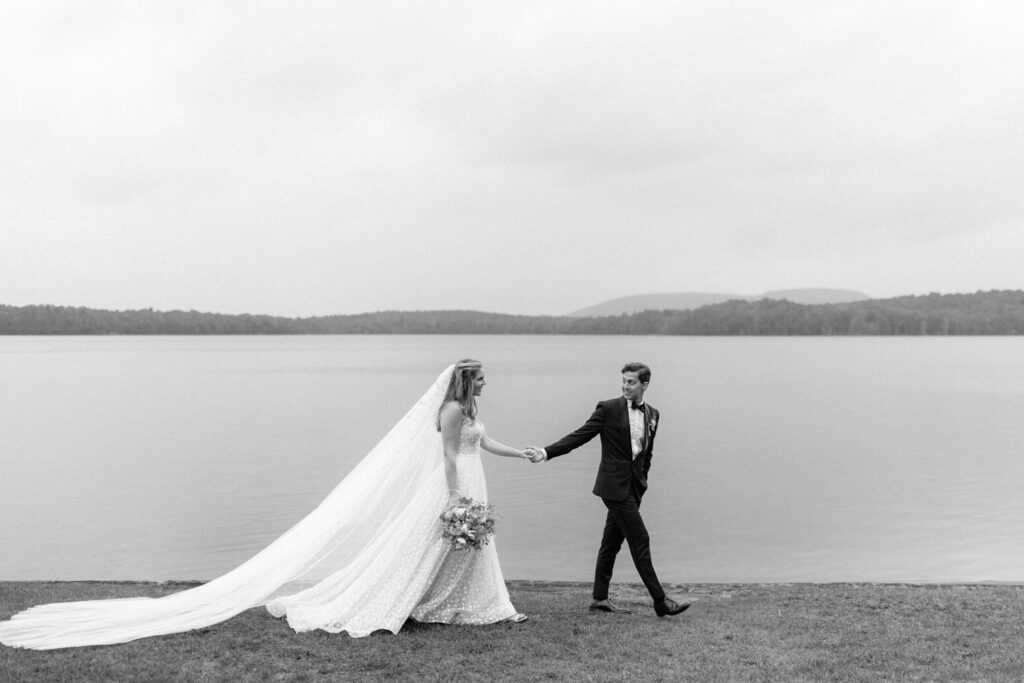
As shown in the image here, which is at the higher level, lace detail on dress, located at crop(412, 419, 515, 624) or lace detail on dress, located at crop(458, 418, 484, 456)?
lace detail on dress, located at crop(458, 418, 484, 456)

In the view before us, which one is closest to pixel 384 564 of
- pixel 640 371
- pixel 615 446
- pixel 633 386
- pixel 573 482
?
pixel 615 446

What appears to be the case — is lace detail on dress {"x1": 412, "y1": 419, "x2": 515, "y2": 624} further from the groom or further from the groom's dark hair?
the groom's dark hair

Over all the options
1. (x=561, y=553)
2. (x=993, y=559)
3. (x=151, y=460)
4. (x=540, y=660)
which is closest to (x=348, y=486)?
(x=540, y=660)

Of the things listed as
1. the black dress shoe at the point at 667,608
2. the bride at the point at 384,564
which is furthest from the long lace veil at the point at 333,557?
the black dress shoe at the point at 667,608

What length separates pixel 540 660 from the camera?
6840mm

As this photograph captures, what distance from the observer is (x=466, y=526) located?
7.63 metres

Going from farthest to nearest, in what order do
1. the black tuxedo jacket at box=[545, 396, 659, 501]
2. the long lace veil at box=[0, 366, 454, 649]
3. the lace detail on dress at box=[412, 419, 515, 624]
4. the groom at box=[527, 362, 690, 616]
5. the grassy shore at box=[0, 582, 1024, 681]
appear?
the black tuxedo jacket at box=[545, 396, 659, 501] < the groom at box=[527, 362, 690, 616] < the lace detail on dress at box=[412, 419, 515, 624] < the long lace veil at box=[0, 366, 454, 649] < the grassy shore at box=[0, 582, 1024, 681]

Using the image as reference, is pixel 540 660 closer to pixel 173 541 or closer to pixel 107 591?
pixel 107 591

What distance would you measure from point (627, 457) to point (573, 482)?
13852 mm

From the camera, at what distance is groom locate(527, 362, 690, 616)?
318 inches

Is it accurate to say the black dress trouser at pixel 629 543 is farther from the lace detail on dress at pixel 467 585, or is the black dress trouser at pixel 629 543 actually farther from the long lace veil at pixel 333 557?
the long lace veil at pixel 333 557

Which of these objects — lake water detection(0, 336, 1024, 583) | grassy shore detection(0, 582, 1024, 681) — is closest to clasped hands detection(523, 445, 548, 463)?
grassy shore detection(0, 582, 1024, 681)

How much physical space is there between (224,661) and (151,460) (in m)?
22.4

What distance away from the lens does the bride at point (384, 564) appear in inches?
299
